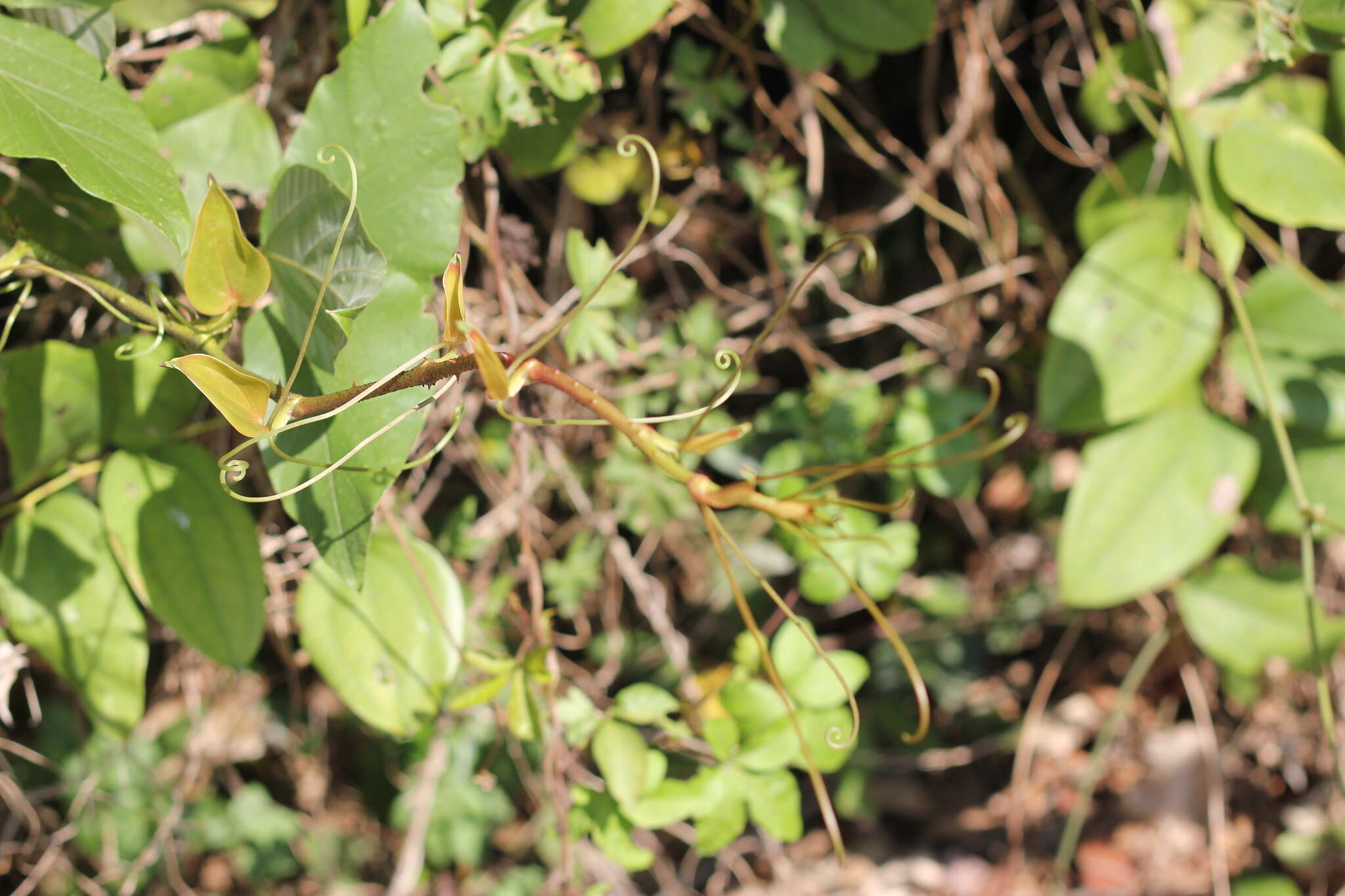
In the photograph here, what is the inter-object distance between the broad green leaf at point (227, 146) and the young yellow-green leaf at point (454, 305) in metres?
0.43

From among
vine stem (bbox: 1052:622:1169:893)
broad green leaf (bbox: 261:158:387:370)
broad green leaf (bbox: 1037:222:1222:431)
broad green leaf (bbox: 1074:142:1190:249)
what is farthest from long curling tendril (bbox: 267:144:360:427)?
vine stem (bbox: 1052:622:1169:893)

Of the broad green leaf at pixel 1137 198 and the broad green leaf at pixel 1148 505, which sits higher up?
the broad green leaf at pixel 1137 198

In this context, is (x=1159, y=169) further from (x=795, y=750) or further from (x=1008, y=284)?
(x=795, y=750)

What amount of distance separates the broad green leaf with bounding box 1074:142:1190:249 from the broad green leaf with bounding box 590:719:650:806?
834 mm

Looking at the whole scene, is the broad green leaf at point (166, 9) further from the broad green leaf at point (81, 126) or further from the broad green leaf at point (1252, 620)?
the broad green leaf at point (1252, 620)

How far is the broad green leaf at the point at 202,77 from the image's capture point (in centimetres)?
76

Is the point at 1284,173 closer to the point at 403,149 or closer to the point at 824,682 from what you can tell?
the point at 824,682

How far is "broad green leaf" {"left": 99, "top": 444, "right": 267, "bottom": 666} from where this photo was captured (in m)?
0.72

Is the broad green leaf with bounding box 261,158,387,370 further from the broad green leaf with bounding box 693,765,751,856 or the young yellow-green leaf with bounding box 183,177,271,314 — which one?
the broad green leaf with bounding box 693,765,751,856

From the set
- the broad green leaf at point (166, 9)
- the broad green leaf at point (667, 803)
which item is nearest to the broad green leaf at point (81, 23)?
the broad green leaf at point (166, 9)

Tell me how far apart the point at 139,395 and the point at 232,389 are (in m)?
0.43

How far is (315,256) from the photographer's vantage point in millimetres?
548

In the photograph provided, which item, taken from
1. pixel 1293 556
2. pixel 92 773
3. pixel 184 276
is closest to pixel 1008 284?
pixel 1293 556

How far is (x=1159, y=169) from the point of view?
1.09m
